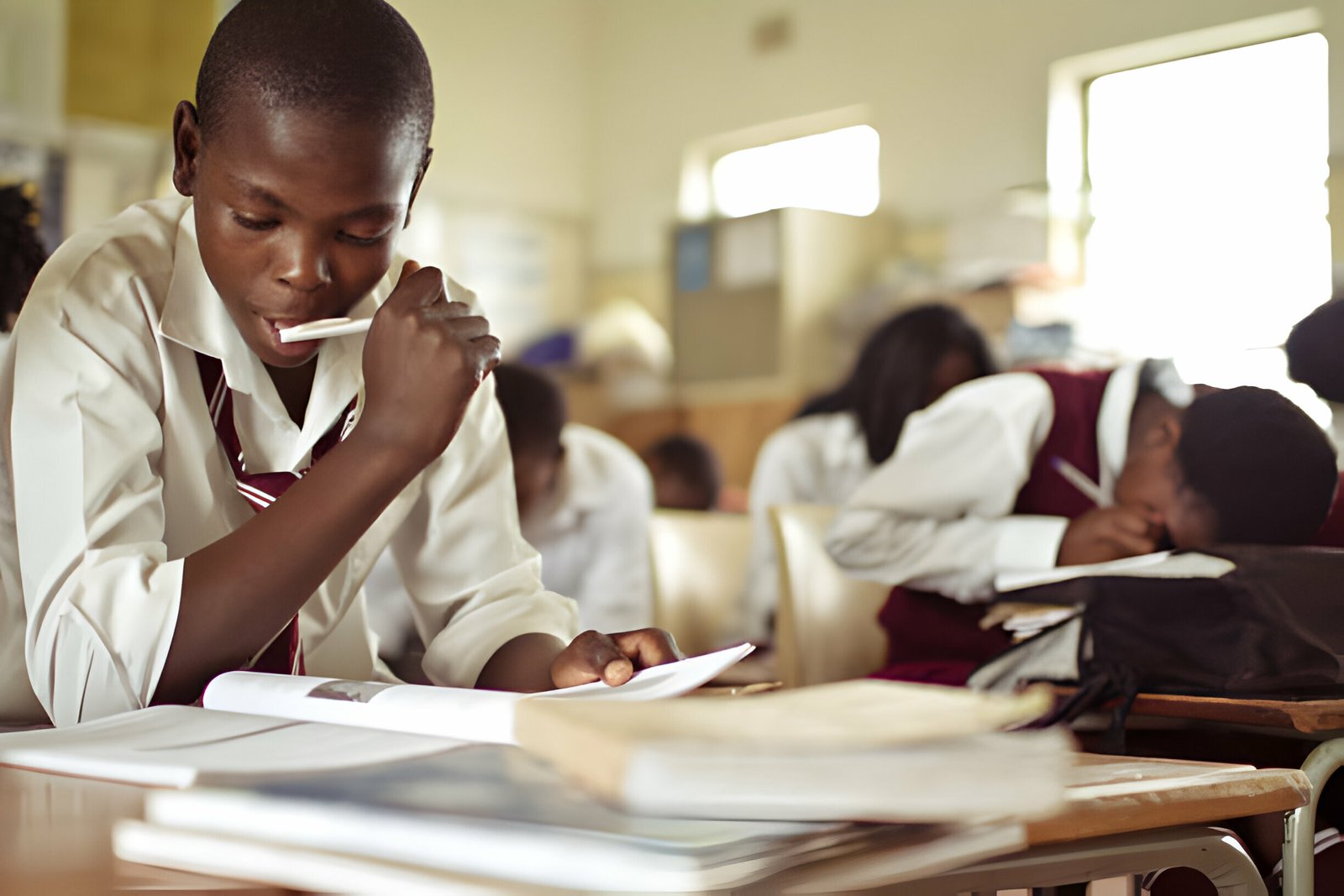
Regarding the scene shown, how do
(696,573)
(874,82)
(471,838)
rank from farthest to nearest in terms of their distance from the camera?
(874,82), (696,573), (471,838)

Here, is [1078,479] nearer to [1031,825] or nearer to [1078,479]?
[1078,479]

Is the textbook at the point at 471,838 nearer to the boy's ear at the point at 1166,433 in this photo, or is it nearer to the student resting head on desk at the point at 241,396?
the student resting head on desk at the point at 241,396

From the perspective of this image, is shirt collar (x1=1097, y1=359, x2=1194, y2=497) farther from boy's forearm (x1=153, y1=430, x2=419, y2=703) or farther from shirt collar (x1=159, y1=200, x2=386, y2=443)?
boy's forearm (x1=153, y1=430, x2=419, y2=703)

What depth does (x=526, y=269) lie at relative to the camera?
4668mm

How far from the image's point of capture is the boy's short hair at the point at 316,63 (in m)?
0.83

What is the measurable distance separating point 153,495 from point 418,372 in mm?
188

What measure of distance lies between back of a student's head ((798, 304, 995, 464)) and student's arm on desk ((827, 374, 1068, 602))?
2.93 feet

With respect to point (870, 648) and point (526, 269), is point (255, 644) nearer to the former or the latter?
point (870, 648)

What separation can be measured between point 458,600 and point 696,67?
3665 mm

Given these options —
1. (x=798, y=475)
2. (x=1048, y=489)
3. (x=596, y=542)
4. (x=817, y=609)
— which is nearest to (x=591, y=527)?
(x=596, y=542)

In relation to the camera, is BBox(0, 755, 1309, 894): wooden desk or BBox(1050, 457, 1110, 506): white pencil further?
BBox(1050, 457, 1110, 506): white pencil

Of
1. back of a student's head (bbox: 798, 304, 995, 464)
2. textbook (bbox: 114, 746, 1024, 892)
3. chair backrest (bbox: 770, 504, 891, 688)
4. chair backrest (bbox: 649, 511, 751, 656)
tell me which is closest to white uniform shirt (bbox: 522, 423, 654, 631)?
chair backrest (bbox: 649, 511, 751, 656)

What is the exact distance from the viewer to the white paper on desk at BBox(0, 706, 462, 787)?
48 cm

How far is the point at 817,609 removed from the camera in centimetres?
189
